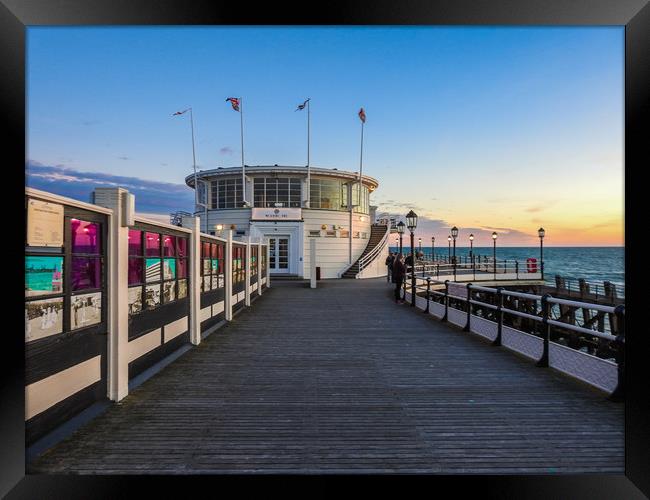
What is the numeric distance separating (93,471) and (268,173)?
2416 cm

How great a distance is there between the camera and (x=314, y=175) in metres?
26.6

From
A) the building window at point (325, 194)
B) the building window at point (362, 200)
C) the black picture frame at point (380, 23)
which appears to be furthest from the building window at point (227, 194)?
the black picture frame at point (380, 23)

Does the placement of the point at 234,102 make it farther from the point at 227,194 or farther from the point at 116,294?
the point at 116,294

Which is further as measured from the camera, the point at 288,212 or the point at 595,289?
the point at 288,212

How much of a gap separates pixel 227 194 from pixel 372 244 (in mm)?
11845

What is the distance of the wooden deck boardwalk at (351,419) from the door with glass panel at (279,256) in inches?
749

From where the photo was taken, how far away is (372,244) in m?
28.8

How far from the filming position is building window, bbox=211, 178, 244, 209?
26500 millimetres

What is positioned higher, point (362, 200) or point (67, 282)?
point (362, 200)

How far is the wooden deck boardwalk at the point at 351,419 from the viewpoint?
322 cm

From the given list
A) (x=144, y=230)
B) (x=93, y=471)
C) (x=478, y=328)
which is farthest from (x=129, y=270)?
(x=478, y=328)

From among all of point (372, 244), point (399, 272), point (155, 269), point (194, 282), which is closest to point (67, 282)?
point (155, 269)

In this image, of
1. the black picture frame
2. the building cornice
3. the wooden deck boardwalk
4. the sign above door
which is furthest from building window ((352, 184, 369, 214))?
the black picture frame
